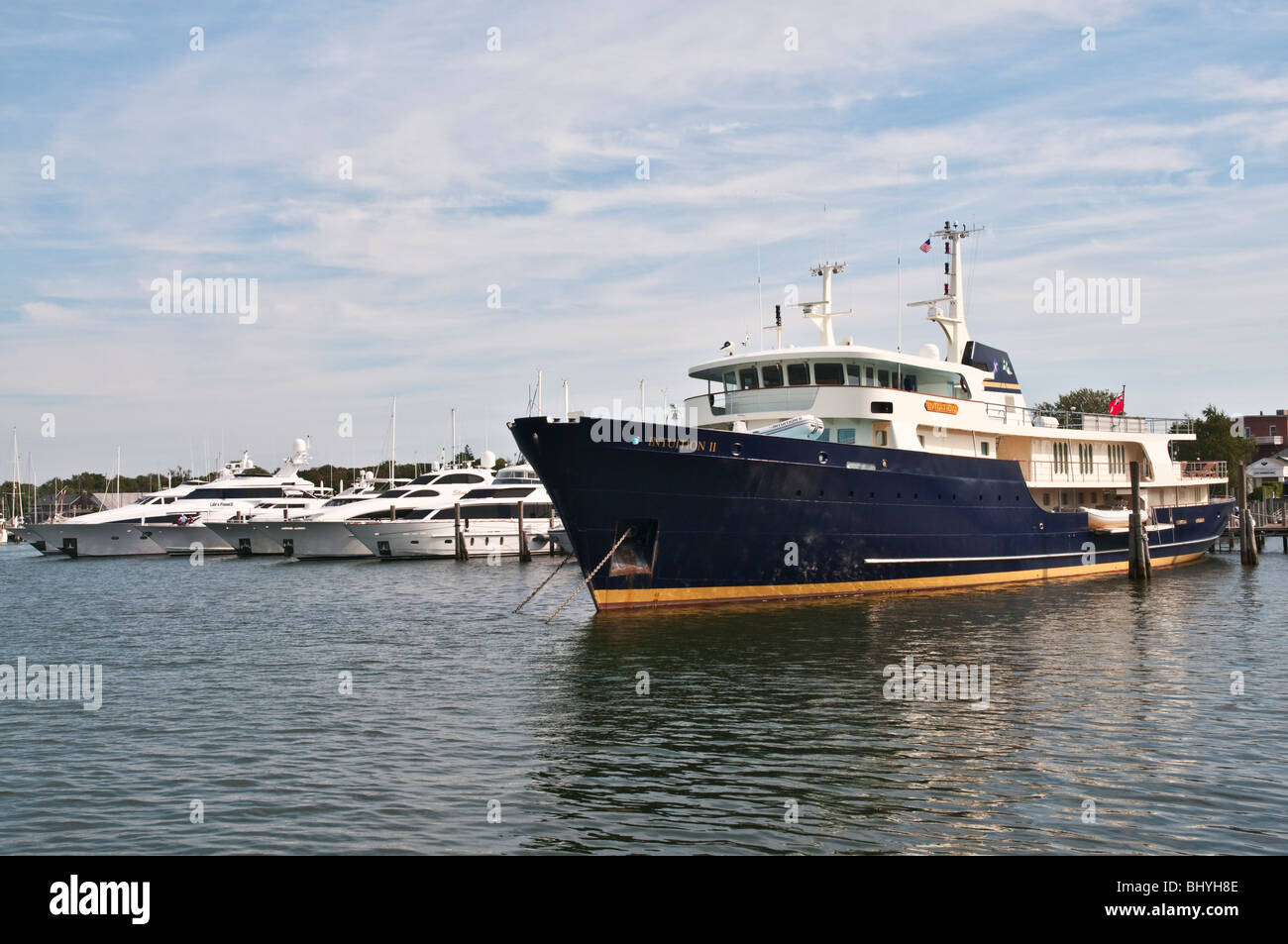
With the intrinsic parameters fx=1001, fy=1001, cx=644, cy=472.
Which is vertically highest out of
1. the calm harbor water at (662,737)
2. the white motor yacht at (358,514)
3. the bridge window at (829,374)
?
the bridge window at (829,374)

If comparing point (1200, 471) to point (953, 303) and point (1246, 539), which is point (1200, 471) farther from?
point (953, 303)

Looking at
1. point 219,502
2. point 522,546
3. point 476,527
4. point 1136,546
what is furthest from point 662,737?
point 219,502

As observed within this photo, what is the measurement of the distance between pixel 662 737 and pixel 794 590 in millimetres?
12712

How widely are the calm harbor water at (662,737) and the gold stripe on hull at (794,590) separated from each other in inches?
20.8

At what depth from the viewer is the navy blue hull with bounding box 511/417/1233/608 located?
70.8 feet

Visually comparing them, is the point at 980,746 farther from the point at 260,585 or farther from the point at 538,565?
the point at 538,565

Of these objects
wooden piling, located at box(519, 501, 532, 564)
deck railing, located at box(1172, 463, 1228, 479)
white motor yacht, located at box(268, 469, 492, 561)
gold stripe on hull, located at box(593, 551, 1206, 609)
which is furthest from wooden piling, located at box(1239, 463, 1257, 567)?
white motor yacht, located at box(268, 469, 492, 561)

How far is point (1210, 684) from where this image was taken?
15062mm

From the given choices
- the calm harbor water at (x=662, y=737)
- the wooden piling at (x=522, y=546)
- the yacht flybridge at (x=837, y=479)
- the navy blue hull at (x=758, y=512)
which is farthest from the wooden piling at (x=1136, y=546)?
A: the wooden piling at (x=522, y=546)

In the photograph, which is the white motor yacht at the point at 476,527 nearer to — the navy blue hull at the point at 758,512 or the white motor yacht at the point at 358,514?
the white motor yacht at the point at 358,514

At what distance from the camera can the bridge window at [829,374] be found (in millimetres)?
26391

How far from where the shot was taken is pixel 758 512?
75.4 ft

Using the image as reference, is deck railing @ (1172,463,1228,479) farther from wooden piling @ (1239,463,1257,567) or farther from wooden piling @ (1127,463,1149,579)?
wooden piling @ (1127,463,1149,579)
